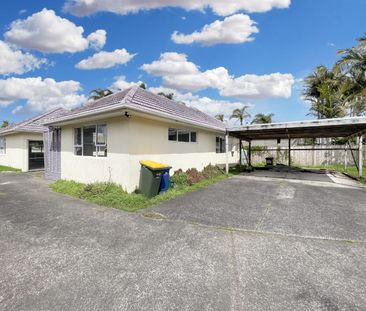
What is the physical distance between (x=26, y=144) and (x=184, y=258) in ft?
53.9

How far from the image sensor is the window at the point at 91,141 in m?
8.09

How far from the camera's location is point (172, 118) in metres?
8.38

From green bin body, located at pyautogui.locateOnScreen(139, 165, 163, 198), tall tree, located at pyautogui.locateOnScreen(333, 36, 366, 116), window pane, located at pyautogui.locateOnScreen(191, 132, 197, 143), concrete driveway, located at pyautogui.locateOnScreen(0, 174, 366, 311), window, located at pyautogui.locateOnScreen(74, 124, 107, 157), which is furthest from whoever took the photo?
tall tree, located at pyautogui.locateOnScreen(333, 36, 366, 116)

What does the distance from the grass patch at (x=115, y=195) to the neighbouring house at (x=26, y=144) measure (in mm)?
8685

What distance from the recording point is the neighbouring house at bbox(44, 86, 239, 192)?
7.17 meters

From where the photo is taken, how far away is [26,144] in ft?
49.3

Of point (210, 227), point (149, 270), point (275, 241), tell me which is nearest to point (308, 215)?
point (275, 241)

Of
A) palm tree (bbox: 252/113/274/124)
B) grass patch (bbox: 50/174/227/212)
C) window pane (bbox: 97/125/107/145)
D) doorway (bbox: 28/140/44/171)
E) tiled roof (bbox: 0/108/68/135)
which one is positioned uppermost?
palm tree (bbox: 252/113/274/124)

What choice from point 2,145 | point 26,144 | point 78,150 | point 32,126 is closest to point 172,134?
point 78,150

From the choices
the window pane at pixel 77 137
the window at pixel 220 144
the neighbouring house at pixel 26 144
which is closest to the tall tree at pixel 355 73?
the window at pixel 220 144

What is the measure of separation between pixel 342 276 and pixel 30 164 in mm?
18206

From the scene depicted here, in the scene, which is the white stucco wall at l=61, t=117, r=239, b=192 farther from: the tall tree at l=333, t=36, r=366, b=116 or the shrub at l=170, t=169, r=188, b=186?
the tall tree at l=333, t=36, r=366, b=116

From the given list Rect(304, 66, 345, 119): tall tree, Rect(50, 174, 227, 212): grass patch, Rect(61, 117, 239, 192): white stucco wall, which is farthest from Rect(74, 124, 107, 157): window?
Rect(304, 66, 345, 119): tall tree

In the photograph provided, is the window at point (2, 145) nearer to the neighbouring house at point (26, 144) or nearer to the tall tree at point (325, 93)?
the neighbouring house at point (26, 144)
